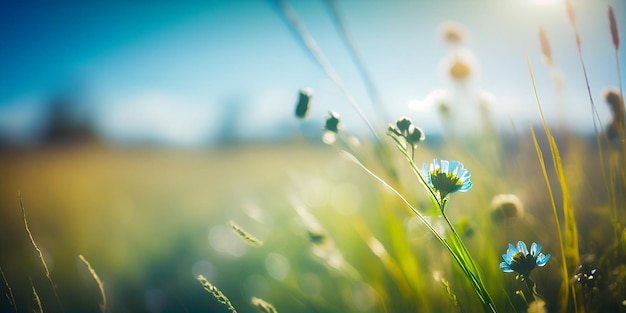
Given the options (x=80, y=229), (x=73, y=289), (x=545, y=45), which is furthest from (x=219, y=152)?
(x=545, y=45)

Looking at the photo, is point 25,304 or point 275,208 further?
point 275,208

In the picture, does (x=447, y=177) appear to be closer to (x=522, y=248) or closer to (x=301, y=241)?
(x=522, y=248)

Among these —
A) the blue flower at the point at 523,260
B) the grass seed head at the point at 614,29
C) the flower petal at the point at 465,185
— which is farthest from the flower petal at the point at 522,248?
the grass seed head at the point at 614,29

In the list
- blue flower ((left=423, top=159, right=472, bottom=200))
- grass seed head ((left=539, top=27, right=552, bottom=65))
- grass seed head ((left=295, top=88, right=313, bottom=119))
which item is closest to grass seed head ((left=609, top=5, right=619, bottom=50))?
grass seed head ((left=539, top=27, right=552, bottom=65))

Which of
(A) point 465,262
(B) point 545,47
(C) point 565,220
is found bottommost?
(A) point 465,262

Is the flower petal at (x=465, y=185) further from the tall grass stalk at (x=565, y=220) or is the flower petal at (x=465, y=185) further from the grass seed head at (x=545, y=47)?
the grass seed head at (x=545, y=47)

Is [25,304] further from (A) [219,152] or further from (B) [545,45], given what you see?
(A) [219,152]

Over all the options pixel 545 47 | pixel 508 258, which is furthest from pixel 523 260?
pixel 545 47

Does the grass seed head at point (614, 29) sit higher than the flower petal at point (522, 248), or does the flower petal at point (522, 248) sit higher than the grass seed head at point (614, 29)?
the grass seed head at point (614, 29)
